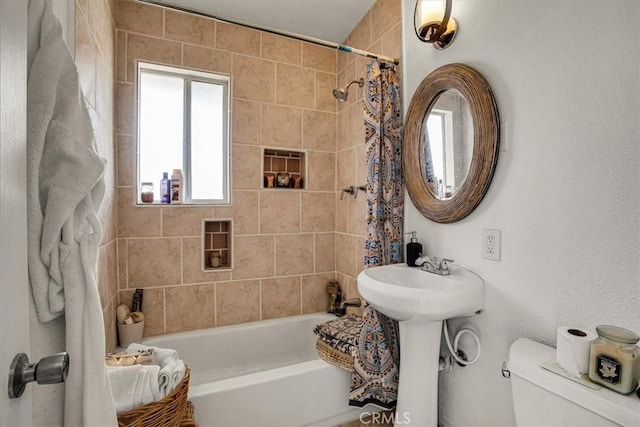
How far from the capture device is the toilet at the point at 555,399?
28.7 inches

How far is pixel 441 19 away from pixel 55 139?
1.58 m

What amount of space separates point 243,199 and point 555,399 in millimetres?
2041

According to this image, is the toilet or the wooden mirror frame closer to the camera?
the toilet

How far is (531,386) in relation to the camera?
0.90 meters

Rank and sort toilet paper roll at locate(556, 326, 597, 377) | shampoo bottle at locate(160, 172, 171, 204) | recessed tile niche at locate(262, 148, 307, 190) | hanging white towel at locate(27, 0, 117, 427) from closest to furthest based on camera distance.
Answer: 1. hanging white towel at locate(27, 0, 117, 427)
2. toilet paper roll at locate(556, 326, 597, 377)
3. shampoo bottle at locate(160, 172, 171, 204)
4. recessed tile niche at locate(262, 148, 307, 190)

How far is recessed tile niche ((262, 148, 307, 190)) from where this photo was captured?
244cm

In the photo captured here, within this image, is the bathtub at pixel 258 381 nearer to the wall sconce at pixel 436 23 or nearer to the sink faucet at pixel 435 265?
the sink faucet at pixel 435 265

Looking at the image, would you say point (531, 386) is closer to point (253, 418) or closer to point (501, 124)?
point (501, 124)

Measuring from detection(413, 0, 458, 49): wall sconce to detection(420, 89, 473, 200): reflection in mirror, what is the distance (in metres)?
0.25

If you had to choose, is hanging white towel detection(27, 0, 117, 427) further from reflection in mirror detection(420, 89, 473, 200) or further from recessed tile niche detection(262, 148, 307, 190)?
recessed tile niche detection(262, 148, 307, 190)

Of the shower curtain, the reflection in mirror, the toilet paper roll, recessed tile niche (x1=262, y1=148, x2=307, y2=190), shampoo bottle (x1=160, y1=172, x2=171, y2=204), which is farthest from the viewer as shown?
recessed tile niche (x1=262, y1=148, x2=307, y2=190)

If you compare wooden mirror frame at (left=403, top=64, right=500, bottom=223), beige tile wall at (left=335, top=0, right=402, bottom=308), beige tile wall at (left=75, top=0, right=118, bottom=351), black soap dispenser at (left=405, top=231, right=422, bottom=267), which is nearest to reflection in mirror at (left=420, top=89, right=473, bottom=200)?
wooden mirror frame at (left=403, top=64, right=500, bottom=223)

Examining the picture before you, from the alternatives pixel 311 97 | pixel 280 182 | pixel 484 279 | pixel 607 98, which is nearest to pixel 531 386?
pixel 484 279

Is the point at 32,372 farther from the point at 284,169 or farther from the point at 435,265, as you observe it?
the point at 284,169
